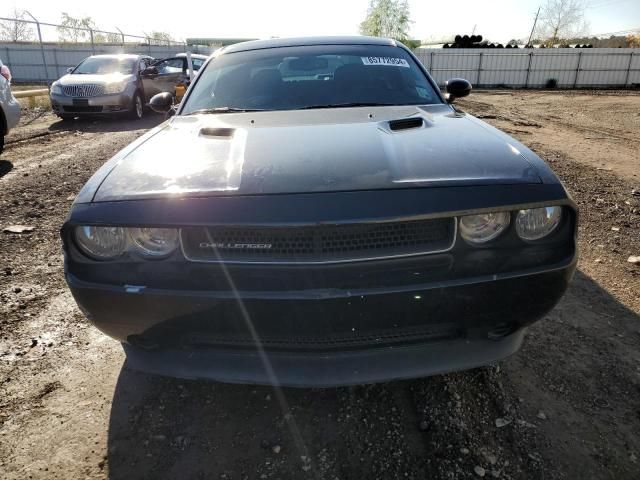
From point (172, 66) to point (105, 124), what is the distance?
11.0ft

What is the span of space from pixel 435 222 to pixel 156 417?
1.41m

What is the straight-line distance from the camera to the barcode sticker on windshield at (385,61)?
3.06m

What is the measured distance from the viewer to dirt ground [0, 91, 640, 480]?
168 centimetres

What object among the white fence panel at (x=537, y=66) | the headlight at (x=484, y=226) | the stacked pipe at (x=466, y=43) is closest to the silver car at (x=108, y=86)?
the headlight at (x=484, y=226)

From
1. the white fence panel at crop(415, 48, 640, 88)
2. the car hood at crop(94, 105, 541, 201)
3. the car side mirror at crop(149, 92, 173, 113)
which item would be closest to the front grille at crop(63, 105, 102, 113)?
the car side mirror at crop(149, 92, 173, 113)

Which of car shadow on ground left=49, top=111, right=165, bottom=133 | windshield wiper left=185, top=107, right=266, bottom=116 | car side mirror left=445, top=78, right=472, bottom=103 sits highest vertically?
car side mirror left=445, top=78, right=472, bottom=103

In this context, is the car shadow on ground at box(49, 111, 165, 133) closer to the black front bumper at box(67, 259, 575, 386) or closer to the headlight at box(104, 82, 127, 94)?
the headlight at box(104, 82, 127, 94)

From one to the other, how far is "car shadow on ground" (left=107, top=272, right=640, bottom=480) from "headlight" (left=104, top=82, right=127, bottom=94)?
9.21 metres

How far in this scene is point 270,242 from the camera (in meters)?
1.54

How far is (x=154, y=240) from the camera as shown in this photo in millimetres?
1623

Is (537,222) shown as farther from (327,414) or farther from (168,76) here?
(168,76)

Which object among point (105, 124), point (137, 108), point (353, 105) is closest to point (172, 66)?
point (137, 108)

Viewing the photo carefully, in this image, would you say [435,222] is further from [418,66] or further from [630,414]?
[418,66]

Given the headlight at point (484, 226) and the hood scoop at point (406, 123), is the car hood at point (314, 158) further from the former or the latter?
the headlight at point (484, 226)
